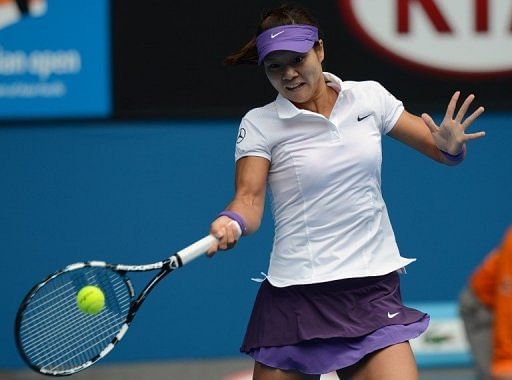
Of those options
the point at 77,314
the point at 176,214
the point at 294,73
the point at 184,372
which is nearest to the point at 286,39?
the point at 294,73

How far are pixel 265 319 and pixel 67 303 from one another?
2.13 feet

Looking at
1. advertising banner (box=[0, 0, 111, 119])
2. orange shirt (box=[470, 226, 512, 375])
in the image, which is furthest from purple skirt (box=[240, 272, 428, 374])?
advertising banner (box=[0, 0, 111, 119])

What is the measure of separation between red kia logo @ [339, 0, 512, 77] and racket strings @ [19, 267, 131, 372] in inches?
122

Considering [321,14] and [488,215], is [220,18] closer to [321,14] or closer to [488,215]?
[321,14]

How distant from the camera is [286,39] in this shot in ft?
14.5

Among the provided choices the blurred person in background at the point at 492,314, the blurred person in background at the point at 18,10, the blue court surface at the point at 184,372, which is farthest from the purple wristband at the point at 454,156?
the blurred person in background at the point at 18,10

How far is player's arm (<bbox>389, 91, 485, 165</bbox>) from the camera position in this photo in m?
4.56

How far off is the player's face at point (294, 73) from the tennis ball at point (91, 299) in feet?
2.80

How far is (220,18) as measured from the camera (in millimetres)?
7320

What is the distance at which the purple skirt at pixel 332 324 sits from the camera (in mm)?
4480

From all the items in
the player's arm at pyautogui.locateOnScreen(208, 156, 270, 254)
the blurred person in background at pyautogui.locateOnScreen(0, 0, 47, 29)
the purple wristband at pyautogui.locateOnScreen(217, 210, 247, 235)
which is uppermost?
the blurred person in background at pyautogui.locateOnScreen(0, 0, 47, 29)

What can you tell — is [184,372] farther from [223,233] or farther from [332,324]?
[223,233]

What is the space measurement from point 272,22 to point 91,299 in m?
1.04

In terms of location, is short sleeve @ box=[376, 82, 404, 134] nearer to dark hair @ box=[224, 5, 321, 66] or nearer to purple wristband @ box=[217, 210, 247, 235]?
dark hair @ box=[224, 5, 321, 66]
